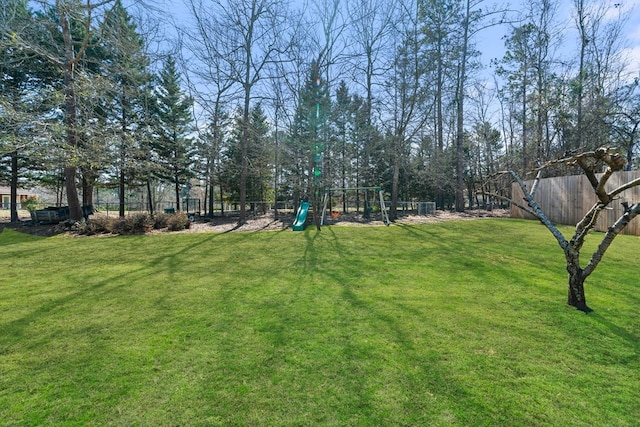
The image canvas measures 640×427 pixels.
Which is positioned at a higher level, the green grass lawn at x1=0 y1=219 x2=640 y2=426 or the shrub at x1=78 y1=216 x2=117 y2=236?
the shrub at x1=78 y1=216 x2=117 y2=236

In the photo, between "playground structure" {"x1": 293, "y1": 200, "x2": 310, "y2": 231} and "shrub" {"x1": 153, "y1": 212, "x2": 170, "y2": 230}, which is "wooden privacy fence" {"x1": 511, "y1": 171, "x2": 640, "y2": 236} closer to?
"playground structure" {"x1": 293, "y1": 200, "x2": 310, "y2": 231}

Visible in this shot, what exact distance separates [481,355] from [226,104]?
12774 millimetres

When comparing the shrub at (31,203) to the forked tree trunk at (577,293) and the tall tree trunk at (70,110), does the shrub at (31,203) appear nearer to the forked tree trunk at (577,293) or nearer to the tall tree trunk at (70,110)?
the tall tree trunk at (70,110)

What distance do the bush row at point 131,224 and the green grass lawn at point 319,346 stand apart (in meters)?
4.78

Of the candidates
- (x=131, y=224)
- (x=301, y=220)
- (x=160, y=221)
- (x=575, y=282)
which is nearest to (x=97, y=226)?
(x=131, y=224)

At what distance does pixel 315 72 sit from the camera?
442 inches

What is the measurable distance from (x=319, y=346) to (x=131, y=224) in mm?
9587

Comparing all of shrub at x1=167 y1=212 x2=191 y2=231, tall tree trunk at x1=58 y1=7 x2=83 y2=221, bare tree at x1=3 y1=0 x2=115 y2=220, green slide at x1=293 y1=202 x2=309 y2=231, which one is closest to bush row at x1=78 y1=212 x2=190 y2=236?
shrub at x1=167 y1=212 x2=191 y2=231

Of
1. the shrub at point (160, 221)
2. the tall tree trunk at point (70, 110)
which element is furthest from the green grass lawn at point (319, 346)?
the shrub at point (160, 221)

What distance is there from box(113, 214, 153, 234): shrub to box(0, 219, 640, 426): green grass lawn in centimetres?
472

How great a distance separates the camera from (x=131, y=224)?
9.65 m

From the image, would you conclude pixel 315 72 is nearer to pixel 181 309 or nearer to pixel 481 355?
pixel 181 309

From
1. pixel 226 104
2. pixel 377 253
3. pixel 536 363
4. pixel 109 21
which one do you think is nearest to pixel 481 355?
pixel 536 363

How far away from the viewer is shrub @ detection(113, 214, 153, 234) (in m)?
9.51
